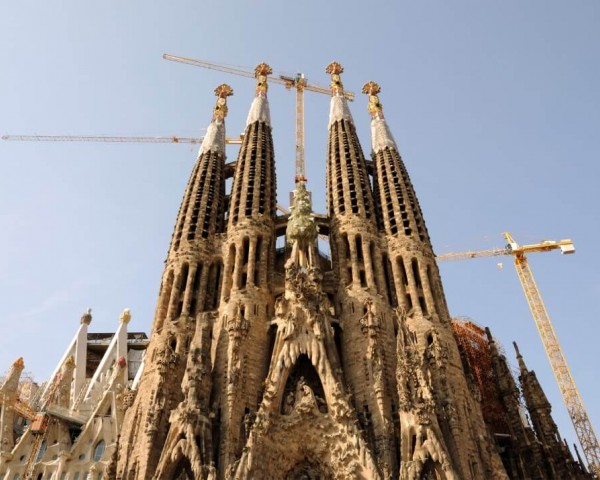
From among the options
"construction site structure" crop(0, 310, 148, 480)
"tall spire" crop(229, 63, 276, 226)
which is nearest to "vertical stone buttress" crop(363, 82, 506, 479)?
"tall spire" crop(229, 63, 276, 226)

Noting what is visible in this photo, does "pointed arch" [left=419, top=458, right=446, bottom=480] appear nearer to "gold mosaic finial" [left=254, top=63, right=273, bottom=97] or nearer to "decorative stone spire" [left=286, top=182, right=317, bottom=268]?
"decorative stone spire" [left=286, top=182, right=317, bottom=268]

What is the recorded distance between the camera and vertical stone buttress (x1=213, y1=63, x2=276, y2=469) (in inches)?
893

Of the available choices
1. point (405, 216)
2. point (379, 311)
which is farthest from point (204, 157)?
point (379, 311)

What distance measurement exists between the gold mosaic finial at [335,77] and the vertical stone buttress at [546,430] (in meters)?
22.9

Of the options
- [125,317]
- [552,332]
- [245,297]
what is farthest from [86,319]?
[552,332]

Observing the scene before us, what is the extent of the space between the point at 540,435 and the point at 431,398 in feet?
38.0

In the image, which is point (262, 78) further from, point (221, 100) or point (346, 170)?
point (346, 170)

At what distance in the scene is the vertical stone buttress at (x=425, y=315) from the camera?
21438 millimetres

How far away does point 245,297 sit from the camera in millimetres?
26969

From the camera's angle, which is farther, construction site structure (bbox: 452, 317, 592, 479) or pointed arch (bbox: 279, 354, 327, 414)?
construction site structure (bbox: 452, 317, 592, 479)

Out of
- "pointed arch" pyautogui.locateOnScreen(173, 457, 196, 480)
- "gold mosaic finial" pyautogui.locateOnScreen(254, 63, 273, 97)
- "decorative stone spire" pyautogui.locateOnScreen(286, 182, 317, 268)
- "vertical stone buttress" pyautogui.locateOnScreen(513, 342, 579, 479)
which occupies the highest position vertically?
"gold mosaic finial" pyautogui.locateOnScreen(254, 63, 273, 97)

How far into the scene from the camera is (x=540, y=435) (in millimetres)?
29234

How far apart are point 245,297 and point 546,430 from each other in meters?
17.4

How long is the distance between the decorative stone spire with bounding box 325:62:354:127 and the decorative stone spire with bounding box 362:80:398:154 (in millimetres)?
1789
